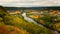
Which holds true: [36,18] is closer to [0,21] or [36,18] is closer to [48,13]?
[48,13]

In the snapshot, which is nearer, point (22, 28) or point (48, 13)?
point (22, 28)

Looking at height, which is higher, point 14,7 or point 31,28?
point 14,7

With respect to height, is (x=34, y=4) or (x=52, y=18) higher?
(x=34, y=4)

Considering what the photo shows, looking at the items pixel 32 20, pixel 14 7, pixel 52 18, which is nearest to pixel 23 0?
pixel 14 7

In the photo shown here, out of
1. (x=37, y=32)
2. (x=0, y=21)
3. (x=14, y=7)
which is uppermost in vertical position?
(x=14, y=7)

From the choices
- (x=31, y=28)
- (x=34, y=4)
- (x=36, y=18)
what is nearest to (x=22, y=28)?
(x=31, y=28)

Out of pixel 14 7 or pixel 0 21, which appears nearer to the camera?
pixel 0 21

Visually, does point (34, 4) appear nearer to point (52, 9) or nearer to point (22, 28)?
point (52, 9)
